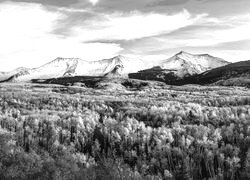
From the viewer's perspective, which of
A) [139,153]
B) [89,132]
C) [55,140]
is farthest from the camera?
[89,132]

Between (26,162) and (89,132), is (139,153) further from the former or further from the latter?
(26,162)

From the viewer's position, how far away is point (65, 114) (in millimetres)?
22500

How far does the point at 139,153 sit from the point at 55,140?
11.8 ft

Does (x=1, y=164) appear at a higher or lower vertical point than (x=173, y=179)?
higher

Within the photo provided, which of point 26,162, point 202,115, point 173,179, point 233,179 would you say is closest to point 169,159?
point 173,179

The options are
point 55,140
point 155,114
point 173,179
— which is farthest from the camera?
point 155,114

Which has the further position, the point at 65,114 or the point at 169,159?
the point at 65,114

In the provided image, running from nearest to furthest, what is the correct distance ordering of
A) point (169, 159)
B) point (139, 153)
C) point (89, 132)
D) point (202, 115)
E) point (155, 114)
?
point (169, 159) < point (139, 153) < point (89, 132) < point (202, 115) < point (155, 114)

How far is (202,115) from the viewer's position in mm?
20031

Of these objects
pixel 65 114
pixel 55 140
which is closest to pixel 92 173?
pixel 55 140

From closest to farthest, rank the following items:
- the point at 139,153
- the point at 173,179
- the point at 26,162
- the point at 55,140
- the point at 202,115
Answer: the point at 26,162
the point at 173,179
the point at 139,153
the point at 55,140
the point at 202,115

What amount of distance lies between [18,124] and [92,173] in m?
9.70

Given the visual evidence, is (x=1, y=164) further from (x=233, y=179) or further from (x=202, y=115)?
(x=202, y=115)

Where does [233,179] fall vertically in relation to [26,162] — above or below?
below
